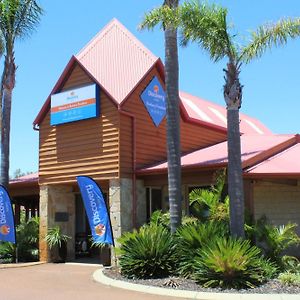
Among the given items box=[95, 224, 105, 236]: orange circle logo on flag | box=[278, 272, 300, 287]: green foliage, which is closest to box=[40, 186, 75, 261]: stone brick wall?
box=[95, 224, 105, 236]: orange circle logo on flag

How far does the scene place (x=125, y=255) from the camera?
12.7 metres

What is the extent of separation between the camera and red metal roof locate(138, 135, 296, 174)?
15781 mm

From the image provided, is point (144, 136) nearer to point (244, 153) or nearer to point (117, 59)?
point (117, 59)

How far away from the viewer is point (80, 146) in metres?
17.8

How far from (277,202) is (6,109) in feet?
35.3

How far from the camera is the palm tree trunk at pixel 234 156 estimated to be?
12000 millimetres

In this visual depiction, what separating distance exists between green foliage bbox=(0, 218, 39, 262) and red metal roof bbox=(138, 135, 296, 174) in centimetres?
530

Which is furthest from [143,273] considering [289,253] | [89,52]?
[89,52]

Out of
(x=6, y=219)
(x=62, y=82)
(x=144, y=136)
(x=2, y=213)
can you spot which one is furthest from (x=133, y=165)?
(x=2, y=213)

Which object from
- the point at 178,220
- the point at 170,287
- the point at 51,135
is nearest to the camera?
the point at 170,287

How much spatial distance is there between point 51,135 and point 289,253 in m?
9.24

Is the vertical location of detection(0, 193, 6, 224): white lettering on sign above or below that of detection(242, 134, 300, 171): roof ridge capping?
below

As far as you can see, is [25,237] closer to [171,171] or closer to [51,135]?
[51,135]

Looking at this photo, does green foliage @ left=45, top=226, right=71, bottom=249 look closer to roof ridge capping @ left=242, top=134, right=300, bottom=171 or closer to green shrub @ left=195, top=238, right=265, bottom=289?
roof ridge capping @ left=242, top=134, right=300, bottom=171
